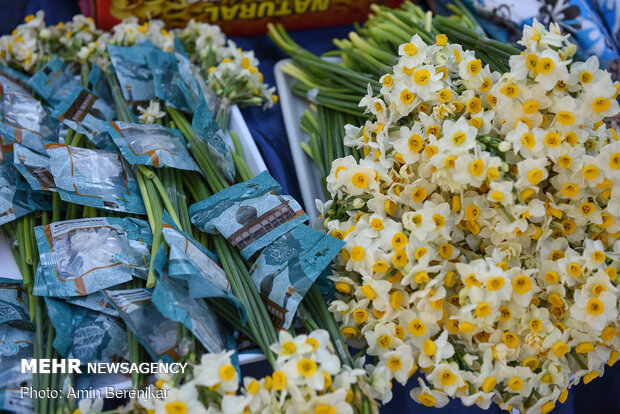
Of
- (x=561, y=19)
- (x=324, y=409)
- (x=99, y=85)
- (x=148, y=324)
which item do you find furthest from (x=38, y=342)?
(x=561, y=19)

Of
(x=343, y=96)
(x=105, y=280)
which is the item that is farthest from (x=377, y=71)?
(x=105, y=280)

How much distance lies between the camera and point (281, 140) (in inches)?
41.1

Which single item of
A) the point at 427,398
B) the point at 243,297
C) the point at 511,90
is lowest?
the point at 427,398

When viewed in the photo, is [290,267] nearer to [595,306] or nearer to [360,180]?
[360,180]

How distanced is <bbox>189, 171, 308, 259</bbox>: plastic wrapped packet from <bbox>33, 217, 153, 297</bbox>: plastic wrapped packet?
9 cm

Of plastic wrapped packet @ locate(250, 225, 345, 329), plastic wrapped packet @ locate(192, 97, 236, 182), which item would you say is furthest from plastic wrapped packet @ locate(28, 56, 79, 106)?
plastic wrapped packet @ locate(250, 225, 345, 329)

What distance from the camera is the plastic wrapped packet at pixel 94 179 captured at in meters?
0.73

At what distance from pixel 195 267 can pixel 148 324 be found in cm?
9

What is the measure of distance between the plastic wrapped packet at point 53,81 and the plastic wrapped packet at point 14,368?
0.43m

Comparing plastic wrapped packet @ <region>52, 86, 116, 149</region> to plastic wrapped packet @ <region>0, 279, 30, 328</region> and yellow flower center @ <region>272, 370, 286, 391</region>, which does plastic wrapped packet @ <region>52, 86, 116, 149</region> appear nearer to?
plastic wrapped packet @ <region>0, 279, 30, 328</region>

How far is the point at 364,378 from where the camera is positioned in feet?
2.03

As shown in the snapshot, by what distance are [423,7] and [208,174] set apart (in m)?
0.74

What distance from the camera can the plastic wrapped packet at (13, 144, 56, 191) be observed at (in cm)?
75

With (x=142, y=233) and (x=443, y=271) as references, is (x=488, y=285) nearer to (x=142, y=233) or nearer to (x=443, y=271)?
(x=443, y=271)
